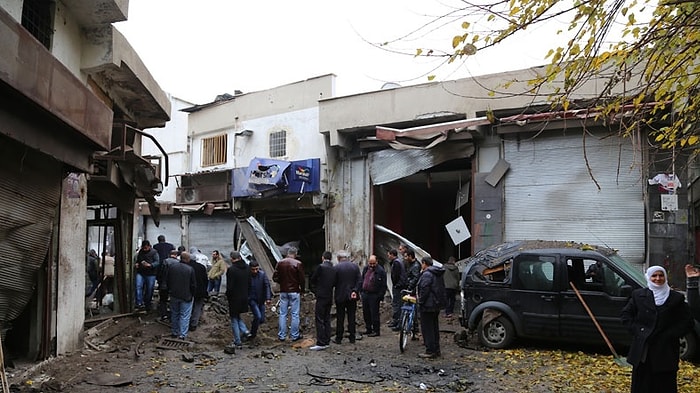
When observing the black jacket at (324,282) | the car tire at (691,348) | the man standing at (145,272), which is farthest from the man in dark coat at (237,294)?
the car tire at (691,348)

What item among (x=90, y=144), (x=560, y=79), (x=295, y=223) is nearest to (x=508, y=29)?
(x=90, y=144)

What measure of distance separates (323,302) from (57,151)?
5.18 m

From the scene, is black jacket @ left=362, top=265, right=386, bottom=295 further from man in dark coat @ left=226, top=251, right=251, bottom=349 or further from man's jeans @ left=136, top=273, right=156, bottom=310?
man's jeans @ left=136, top=273, right=156, bottom=310

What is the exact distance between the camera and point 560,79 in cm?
1316

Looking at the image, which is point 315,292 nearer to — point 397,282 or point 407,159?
point 397,282

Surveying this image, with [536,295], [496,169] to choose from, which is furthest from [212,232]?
[536,295]

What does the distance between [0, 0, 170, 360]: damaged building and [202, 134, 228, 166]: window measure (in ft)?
29.4

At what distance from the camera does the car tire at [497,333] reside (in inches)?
367

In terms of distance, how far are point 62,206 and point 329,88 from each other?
1093 cm

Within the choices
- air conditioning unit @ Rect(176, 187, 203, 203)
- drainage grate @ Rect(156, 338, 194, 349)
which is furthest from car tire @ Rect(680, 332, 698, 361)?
air conditioning unit @ Rect(176, 187, 203, 203)

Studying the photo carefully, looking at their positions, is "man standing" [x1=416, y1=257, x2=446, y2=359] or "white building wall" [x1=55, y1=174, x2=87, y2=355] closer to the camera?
"white building wall" [x1=55, y1=174, x2=87, y2=355]

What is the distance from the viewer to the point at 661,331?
17.5ft

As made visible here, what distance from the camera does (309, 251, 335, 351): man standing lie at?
9788mm

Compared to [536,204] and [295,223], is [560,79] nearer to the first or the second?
[536,204]
